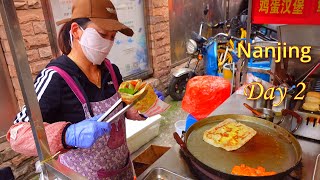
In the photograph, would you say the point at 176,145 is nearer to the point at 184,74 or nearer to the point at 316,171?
the point at 316,171

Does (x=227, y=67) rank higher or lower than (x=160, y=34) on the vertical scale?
lower

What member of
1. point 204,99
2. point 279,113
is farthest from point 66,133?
point 204,99

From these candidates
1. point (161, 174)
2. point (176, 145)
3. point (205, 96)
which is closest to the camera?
point (161, 174)

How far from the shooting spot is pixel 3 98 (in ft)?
8.20

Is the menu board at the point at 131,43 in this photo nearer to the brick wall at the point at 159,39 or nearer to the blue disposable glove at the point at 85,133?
the brick wall at the point at 159,39

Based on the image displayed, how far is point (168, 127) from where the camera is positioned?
3.84 metres

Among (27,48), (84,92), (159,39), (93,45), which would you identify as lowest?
(159,39)

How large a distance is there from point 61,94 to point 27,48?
1.46 metres

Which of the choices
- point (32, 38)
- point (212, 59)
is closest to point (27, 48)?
point (32, 38)

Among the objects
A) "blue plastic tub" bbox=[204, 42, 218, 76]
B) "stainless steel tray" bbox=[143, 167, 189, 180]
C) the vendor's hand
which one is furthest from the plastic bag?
"blue plastic tub" bbox=[204, 42, 218, 76]

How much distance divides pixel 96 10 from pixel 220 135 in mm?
995

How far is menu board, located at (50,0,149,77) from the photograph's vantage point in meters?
3.71

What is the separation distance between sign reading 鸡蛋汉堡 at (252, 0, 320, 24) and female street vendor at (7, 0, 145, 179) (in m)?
1.13

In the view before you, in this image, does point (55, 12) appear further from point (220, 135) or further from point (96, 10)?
point (220, 135)
